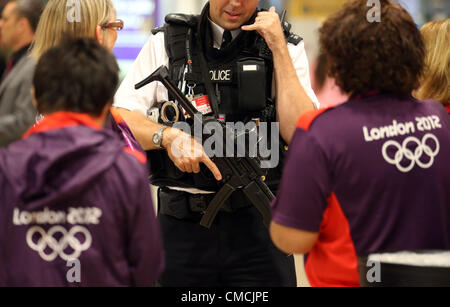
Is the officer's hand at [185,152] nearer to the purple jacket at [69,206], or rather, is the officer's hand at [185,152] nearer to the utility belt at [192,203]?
the utility belt at [192,203]

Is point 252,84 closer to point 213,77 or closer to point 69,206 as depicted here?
point 213,77

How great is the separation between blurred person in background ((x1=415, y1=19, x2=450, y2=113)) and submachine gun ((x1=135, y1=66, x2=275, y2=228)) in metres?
0.78


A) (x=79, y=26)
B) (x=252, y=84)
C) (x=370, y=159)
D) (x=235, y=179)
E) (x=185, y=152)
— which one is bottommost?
(x=235, y=179)

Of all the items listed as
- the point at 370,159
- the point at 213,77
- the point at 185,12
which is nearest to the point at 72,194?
the point at 370,159

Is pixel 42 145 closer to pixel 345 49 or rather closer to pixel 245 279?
pixel 345 49

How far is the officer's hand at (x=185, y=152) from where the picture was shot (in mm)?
2232

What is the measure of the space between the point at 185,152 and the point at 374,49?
898 mm

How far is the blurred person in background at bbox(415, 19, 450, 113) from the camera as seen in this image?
97.3 inches

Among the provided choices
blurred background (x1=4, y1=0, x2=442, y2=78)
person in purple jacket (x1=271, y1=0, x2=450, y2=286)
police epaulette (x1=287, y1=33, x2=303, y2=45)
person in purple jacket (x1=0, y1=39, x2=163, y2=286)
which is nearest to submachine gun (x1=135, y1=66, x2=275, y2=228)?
police epaulette (x1=287, y1=33, x2=303, y2=45)

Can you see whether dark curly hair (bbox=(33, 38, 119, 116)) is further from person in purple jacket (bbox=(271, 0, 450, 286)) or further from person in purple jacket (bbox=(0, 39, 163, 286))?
person in purple jacket (bbox=(271, 0, 450, 286))

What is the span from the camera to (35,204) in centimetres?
142

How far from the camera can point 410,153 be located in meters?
1.57

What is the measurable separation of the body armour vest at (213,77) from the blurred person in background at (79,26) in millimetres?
350
